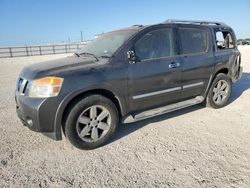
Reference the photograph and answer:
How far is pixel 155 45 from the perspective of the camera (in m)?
4.36

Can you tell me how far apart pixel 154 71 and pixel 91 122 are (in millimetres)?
1408

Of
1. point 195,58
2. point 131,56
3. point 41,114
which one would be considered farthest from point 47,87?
point 195,58

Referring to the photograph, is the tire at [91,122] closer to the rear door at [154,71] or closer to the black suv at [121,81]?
the black suv at [121,81]

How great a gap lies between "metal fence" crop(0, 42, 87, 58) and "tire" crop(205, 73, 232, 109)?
78.2 feet

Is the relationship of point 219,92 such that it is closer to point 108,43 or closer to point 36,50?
point 108,43

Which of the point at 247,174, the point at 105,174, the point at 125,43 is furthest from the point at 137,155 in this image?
the point at 125,43

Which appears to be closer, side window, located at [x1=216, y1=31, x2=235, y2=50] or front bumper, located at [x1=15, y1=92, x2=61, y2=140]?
front bumper, located at [x1=15, y1=92, x2=61, y2=140]

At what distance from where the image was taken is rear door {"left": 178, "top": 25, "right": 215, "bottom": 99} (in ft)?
15.6

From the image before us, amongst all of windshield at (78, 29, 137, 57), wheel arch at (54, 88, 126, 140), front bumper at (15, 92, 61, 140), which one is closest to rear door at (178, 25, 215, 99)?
windshield at (78, 29, 137, 57)

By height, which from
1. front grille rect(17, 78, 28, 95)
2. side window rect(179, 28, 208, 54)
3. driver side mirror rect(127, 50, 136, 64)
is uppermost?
side window rect(179, 28, 208, 54)

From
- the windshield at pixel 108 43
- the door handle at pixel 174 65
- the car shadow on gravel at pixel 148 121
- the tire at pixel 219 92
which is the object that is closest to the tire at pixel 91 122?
the car shadow on gravel at pixel 148 121

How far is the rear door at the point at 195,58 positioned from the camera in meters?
4.75

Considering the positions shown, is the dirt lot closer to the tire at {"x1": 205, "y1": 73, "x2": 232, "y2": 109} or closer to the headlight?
the tire at {"x1": 205, "y1": 73, "x2": 232, "y2": 109}

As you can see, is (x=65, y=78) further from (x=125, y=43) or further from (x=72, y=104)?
(x=125, y=43)
